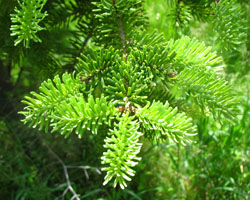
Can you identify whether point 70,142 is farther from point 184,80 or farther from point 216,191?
point 184,80

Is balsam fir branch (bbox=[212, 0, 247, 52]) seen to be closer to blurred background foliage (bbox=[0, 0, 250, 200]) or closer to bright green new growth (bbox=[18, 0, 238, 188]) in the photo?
bright green new growth (bbox=[18, 0, 238, 188])

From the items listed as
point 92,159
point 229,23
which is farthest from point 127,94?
point 92,159

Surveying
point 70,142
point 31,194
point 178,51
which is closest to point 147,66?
point 178,51

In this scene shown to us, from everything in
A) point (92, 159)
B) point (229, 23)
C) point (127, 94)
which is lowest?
point (92, 159)

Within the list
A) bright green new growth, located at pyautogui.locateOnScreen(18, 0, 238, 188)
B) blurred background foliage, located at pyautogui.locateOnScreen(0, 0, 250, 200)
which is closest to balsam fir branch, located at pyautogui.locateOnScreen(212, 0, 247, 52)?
bright green new growth, located at pyautogui.locateOnScreen(18, 0, 238, 188)

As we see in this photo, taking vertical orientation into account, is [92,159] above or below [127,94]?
below

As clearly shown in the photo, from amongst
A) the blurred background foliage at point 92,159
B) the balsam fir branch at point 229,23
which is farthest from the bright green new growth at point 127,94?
the blurred background foliage at point 92,159

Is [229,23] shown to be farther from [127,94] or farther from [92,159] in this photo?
[92,159]

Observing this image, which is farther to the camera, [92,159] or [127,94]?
[92,159]
